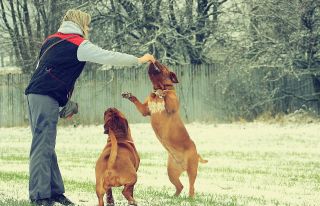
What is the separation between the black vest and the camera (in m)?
6.84

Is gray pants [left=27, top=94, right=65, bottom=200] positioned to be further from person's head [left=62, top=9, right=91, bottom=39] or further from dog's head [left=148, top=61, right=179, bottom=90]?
dog's head [left=148, top=61, right=179, bottom=90]

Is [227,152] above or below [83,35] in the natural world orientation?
below

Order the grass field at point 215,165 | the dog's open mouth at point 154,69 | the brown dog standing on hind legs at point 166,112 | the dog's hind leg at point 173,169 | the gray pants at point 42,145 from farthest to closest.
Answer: the grass field at point 215,165
the dog's hind leg at point 173,169
the brown dog standing on hind legs at point 166,112
the dog's open mouth at point 154,69
the gray pants at point 42,145


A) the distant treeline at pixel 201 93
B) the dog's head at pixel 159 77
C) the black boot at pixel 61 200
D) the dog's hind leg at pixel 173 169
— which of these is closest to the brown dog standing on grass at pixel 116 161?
the black boot at pixel 61 200

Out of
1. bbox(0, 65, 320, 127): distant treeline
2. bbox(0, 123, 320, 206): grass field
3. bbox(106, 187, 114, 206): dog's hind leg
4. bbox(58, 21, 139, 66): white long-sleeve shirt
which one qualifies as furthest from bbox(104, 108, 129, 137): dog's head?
bbox(0, 65, 320, 127): distant treeline

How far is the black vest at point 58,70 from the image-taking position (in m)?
6.84

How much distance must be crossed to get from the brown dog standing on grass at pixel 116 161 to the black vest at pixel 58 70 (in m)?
0.55

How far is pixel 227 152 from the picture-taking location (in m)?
16.7

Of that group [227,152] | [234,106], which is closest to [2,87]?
[234,106]

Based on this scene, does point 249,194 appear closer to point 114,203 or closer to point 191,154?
point 191,154

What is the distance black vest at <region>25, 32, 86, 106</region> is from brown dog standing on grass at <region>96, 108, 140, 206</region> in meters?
0.55

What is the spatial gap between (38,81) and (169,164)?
1.73 m

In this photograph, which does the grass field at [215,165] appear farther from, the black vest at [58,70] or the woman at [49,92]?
the black vest at [58,70]

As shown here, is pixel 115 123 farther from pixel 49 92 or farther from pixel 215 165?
pixel 215 165
